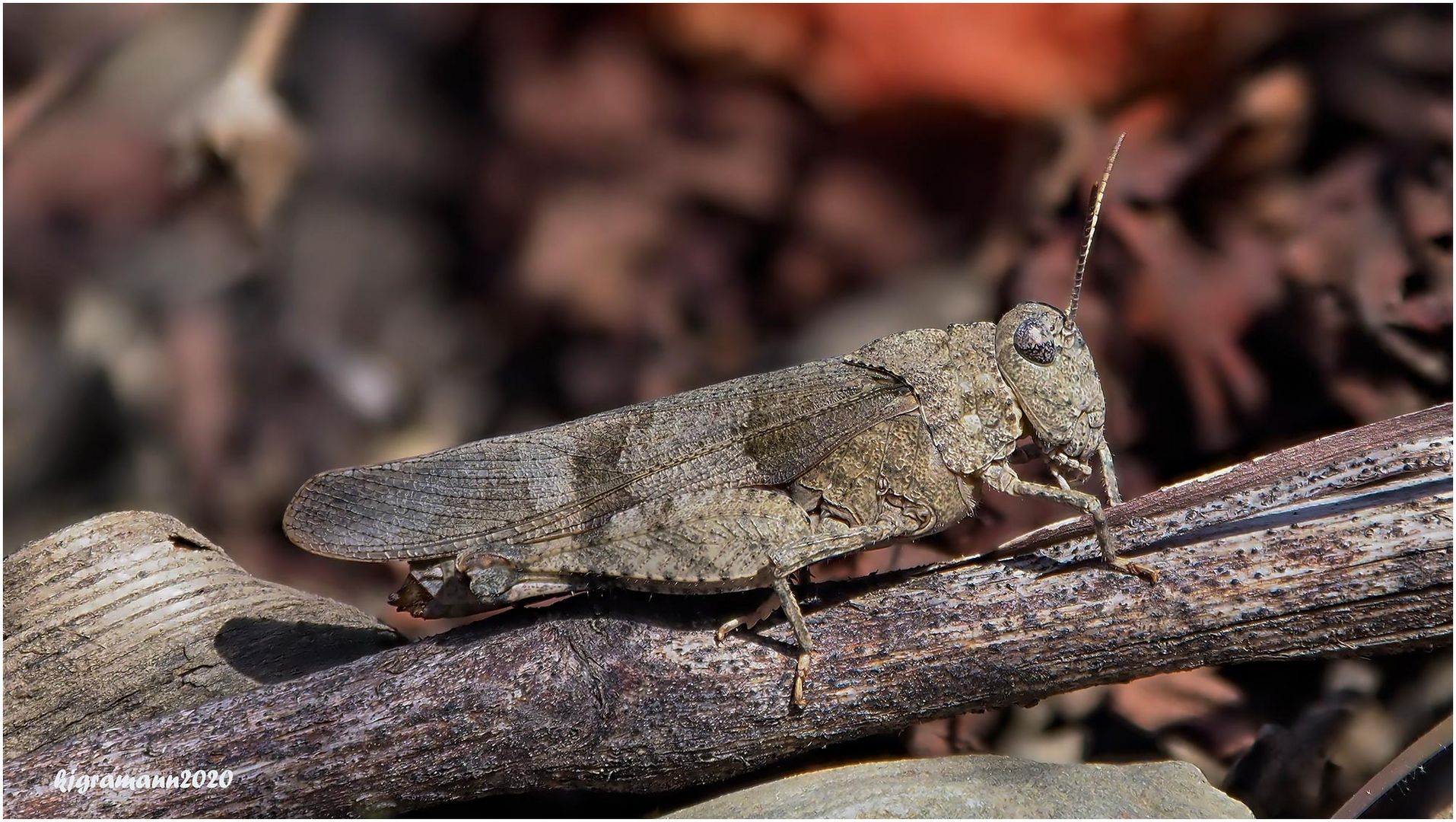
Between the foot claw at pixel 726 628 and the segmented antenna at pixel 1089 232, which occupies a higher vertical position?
the segmented antenna at pixel 1089 232

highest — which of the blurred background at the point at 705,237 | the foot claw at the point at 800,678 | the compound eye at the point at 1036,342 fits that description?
the blurred background at the point at 705,237

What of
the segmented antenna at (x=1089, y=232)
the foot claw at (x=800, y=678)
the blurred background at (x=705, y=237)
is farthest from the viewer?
the blurred background at (x=705, y=237)

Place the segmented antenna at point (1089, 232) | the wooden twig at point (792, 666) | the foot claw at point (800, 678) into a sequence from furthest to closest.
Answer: the segmented antenna at point (1089, 232)
the foot claw at point (800, 678)
the wooden twig at point (792, 666)

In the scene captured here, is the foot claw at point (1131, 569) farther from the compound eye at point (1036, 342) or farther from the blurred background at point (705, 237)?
the blurred background at point (705, 237)

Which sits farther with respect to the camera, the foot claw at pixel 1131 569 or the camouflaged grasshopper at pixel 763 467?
the camouflaged grasshopper at pixel 763 467

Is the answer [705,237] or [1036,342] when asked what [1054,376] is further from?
[705,237]

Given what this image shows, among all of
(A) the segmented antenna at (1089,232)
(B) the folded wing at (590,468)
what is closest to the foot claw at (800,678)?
(B) the folded wing at (590,468)

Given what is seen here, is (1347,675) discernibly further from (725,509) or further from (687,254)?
(687,254)
